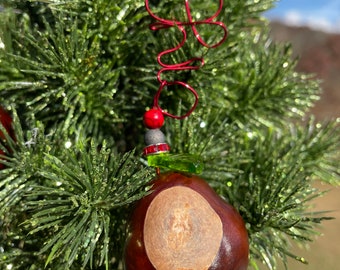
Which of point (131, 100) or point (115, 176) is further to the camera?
point (131, 100)

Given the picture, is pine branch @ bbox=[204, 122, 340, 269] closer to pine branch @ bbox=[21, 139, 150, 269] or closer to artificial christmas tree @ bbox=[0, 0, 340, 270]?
artificial christmas tree @ bbox=[0, 0, 340, 270]

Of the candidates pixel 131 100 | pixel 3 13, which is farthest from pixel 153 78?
pixel 3 13

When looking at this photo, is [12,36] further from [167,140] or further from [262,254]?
[262,254]

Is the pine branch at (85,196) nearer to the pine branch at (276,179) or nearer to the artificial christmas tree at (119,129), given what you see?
the artificial christmas tree at (119,129)

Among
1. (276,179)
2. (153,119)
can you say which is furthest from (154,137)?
(276,179)

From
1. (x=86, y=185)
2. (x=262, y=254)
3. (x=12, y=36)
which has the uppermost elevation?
(x=12, y=36)

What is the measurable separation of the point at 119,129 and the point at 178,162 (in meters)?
0.14

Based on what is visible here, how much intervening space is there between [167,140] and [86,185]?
0.42 ft

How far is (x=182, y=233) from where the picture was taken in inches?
15.3

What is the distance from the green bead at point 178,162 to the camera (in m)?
0.42

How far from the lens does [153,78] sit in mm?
490

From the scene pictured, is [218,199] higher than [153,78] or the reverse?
the reverse

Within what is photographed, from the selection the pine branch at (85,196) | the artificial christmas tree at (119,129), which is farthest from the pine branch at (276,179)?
the pine branch at (85,196)

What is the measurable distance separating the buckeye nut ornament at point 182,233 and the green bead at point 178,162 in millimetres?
15
